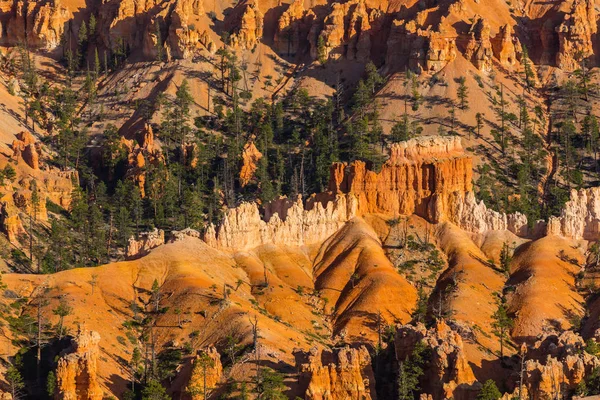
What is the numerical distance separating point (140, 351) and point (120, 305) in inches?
360

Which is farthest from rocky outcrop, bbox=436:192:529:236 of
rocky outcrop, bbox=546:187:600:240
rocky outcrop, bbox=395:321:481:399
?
rocky outcrop, bbox=395:321:481:399

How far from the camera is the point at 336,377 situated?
143 meters

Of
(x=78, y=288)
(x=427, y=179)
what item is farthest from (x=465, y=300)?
(x=78, y=288)

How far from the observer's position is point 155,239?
183500mm

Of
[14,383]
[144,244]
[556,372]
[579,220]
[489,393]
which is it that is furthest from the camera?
[579,220]

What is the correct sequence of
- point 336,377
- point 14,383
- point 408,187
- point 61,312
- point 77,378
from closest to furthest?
1. point 14,383
2. point 77,378
3. point 336,377
4. point 61,312
5. point 408,187

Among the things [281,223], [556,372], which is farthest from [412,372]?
[281,223]

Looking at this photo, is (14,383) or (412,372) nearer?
(14,383)

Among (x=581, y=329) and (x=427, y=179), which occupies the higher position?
(x=427, y=179)

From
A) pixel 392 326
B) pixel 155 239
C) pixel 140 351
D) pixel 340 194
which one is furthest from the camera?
pixel 340 194

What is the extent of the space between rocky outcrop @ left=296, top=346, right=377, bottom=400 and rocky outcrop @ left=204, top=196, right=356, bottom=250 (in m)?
40.4

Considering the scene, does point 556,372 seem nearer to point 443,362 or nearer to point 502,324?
point 443,362

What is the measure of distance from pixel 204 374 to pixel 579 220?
6355 cm

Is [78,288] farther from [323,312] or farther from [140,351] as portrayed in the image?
[323,312]
